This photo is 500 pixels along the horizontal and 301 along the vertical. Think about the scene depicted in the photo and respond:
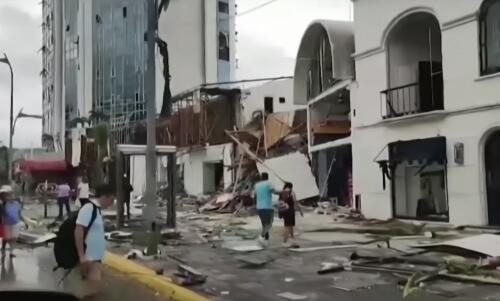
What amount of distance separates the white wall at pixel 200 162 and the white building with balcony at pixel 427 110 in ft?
51.4

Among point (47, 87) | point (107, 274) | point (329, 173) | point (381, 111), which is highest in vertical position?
point (47, 87)

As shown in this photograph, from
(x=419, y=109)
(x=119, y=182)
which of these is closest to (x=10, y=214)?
(x=119, y=182)

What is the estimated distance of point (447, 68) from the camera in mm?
21141

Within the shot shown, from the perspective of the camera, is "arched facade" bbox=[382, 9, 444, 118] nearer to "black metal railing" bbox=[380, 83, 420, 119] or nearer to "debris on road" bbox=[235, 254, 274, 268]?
"black metal railing" bbox=[380, 83, 420, 119]

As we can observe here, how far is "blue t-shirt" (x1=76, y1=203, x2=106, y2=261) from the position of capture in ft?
24.7

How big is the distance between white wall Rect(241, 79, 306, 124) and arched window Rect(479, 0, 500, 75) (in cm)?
2431

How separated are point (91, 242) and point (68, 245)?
241mm

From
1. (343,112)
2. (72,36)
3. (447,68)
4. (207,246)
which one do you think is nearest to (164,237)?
(207,246)

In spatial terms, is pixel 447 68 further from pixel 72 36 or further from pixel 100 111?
pixel 72 36

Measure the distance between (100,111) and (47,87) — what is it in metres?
27.1

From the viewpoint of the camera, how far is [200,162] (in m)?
45.1

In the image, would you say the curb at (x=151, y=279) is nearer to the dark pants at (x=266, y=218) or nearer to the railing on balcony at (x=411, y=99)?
the dark pants at (x=266, y=218)

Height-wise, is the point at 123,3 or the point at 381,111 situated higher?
the point at 123,3

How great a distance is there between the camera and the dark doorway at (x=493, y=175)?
19625 mm
